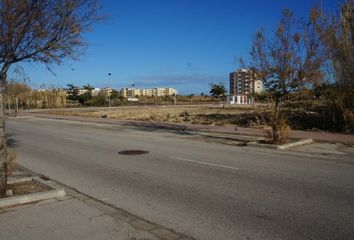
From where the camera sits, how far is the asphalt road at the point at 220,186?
6344mm

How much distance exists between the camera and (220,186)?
9000 millimetres

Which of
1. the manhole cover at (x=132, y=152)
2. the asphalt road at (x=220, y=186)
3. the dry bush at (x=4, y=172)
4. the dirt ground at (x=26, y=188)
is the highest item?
the dry bush at (x=4, y=172)

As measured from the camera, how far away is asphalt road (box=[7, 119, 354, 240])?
634 centimetres

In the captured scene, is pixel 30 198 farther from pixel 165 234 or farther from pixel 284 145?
pixel 284 145

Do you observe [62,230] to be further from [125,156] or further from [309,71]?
[309,71]

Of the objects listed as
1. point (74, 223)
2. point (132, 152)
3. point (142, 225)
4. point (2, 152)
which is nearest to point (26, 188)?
point (2, 152)

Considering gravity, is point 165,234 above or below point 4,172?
below

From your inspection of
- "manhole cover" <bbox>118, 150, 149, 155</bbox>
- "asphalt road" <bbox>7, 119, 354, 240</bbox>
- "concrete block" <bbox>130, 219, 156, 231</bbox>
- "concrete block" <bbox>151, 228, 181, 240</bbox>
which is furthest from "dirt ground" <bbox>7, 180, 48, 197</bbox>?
"manhole cover" <bbox>118, 150, 149, 155</bbox>

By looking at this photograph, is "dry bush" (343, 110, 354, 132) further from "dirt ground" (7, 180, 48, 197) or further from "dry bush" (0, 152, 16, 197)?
"dry bush" (0, 152, 16, 197)

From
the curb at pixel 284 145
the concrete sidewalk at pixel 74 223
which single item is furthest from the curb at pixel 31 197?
the curb at pixel 284 145

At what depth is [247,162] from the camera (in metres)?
12.2

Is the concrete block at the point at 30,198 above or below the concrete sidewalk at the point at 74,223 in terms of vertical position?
above

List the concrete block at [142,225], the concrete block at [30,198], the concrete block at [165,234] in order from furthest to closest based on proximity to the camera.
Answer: the concrete block at [30,198] < the concrete block at [142,225] < the concrete block at [165,234]

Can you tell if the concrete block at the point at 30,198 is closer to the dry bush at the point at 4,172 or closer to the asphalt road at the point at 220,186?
the dry bush at the point at 4,172
